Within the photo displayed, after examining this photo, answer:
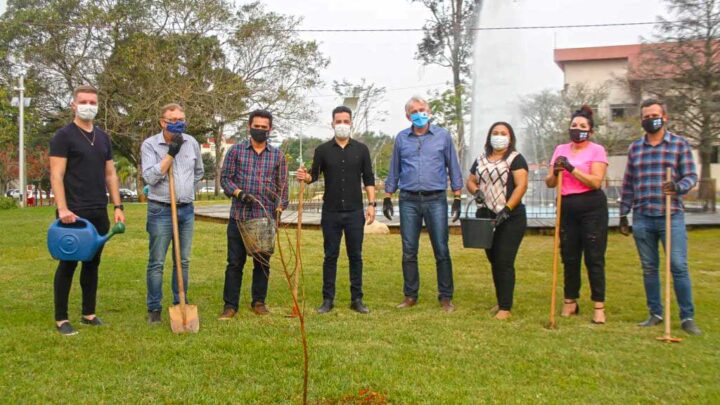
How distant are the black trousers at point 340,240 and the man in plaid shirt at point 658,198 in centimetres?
228

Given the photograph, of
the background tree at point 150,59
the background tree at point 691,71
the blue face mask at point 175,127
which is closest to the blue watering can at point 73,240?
the blue face mask at point 175,127

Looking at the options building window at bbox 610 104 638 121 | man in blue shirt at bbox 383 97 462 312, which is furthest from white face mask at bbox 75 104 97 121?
building window at bbox 610 104 638 121

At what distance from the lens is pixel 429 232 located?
5.59 metres

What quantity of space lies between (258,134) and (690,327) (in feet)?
12.0

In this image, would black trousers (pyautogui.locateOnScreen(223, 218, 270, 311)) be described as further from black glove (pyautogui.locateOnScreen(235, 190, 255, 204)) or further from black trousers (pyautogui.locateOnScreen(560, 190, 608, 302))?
black trousers (pyautogui.locateOnScreen(560, 190, 608, 302))

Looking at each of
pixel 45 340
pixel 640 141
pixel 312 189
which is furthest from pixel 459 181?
pixel 312 189

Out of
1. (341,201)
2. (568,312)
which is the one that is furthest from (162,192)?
(568,312)

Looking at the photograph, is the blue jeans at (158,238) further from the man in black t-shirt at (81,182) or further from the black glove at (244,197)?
the black glove at (244,197)

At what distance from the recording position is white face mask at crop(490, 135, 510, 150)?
5.23 metres

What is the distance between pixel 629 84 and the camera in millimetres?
25938

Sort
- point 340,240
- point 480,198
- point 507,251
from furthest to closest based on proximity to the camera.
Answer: point 340,240
point 480,198
point 507,251

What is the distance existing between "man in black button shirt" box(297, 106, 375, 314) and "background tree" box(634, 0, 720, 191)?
15.1 m

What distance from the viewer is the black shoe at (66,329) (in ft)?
14.4

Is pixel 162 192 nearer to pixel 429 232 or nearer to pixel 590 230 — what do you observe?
pixel 429 232
